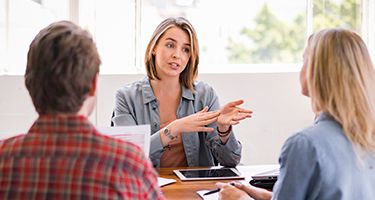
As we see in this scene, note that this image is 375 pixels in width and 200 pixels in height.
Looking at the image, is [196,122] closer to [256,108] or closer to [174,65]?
[174,65]

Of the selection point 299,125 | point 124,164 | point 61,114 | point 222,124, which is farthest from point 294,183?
point 299,125

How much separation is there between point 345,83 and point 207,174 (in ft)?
3.09

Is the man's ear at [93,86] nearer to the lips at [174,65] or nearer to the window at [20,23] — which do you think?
the lips at [174,65]

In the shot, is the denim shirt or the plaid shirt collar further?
the denim shirt

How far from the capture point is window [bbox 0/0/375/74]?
141 inches

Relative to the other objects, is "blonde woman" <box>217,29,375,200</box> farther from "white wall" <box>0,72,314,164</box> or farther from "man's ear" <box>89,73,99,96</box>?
"white wall" <box>0,72,314,164</box>

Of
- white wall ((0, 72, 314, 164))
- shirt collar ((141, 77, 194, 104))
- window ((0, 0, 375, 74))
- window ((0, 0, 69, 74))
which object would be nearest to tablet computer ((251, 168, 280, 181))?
shirt collar ((141, 77, 194, 104))

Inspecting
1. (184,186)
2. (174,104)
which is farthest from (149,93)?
(184,186)

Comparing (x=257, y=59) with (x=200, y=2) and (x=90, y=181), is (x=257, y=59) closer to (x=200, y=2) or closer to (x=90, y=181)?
(x=200, y=2)

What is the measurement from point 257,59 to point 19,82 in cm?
173

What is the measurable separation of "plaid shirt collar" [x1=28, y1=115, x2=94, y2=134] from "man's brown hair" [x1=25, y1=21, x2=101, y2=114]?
0.6 inches

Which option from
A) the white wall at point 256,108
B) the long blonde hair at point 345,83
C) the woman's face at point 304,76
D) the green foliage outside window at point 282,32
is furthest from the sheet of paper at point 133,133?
the green foliage outside window at point 282,32

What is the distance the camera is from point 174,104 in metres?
2.54

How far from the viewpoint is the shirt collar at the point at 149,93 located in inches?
98.0
